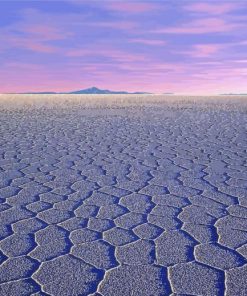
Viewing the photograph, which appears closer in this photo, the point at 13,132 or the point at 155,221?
the point at 155,221

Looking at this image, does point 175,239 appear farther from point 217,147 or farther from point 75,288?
point 217,147

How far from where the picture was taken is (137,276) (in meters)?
1.98

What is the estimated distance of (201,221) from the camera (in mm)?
2686

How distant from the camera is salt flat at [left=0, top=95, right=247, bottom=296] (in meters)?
1.96

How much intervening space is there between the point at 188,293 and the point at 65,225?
0.98 m

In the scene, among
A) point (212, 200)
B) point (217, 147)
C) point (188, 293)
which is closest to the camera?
point (188, 293)

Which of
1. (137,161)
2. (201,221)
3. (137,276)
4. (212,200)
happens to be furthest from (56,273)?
(137,161)

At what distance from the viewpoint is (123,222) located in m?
2.67

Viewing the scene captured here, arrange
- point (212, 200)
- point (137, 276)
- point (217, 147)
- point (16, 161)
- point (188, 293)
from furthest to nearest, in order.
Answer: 1. point (217, 147)
2. point (16, 161)
3. point (212, 200)
4. point (137, 276)
5. point (188, 293)

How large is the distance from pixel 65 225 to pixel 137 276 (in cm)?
75

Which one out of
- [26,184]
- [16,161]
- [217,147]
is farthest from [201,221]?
[217,147]

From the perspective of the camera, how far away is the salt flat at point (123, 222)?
196 centimetres

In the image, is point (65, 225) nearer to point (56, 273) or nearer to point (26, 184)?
point (56, 273)

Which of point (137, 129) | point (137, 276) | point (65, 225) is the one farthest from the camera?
point (137, 129)
